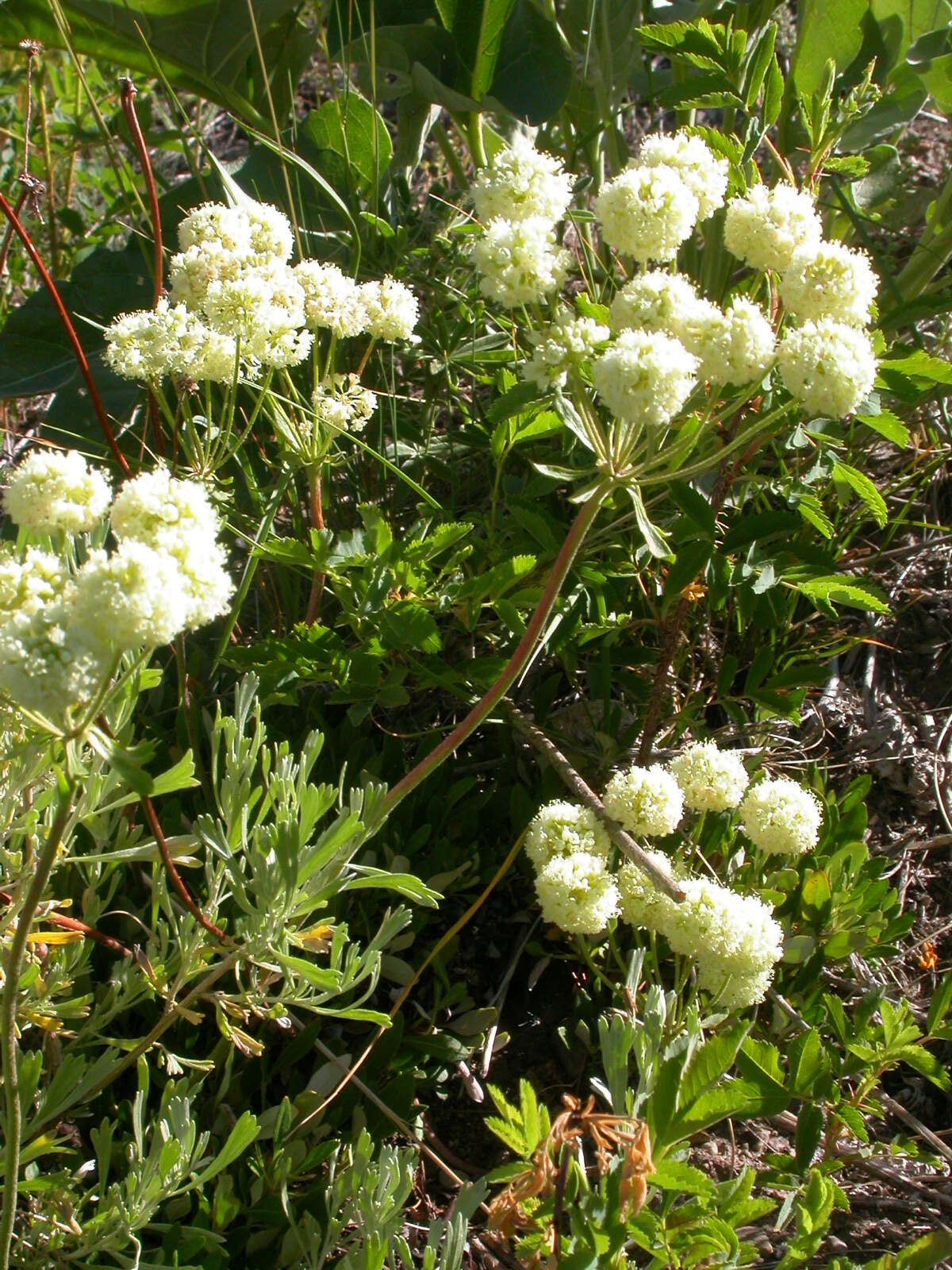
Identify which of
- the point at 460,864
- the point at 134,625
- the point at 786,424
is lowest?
the point at 460,864

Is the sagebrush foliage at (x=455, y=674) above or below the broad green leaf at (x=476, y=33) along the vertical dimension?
below

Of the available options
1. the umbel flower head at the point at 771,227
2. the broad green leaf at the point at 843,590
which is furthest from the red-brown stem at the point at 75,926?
the umbel flower head at the point at 771,227

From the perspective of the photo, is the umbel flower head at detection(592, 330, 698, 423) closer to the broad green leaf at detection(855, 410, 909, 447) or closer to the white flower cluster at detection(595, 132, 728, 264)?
the white flower cluster at detection(595, 132, 728, 264)

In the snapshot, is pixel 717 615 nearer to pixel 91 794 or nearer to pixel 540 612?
pixel 540 612

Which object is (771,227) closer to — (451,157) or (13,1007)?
(13,1007)

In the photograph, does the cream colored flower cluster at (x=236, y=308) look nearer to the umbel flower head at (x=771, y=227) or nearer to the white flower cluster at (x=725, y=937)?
the umbel flower head at (x=771, y=227)

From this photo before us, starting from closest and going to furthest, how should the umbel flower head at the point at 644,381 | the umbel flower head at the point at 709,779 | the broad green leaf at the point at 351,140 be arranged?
the umbel flower head at the point at 644,381 < the umbel flower head at the point at 709,779 < the broad green leaf at the point at 351,140

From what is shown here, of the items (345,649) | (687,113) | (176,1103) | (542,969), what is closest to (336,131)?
(687,113)
